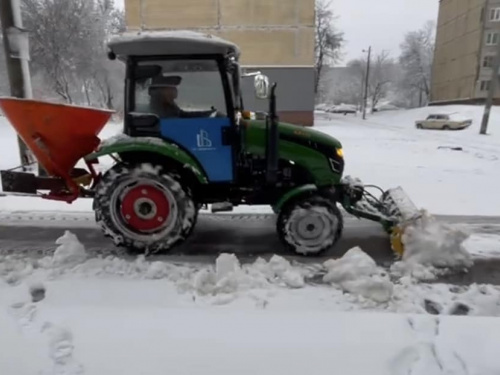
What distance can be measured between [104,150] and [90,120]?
19.1 inches

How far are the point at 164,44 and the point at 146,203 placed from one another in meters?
1.71

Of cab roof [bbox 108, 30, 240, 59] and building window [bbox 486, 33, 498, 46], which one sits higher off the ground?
building window [bbox 486, 33, 498, 46]

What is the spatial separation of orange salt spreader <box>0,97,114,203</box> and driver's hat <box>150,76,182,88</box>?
786 mm

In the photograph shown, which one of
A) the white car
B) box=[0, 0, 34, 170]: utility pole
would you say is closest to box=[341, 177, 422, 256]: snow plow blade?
box=[0, 0, 34, 170]: utility pole

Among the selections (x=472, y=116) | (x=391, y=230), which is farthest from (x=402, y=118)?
(x=391, y=230)

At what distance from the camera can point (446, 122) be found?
28.2m

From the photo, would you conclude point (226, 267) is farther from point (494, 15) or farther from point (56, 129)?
point (494, 15)

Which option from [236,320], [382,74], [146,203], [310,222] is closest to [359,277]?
[310,222]

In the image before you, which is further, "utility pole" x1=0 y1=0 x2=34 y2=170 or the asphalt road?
"utility pole" x1=0 y1=0 x2=34 y2=170

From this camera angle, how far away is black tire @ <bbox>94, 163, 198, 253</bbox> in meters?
4.44

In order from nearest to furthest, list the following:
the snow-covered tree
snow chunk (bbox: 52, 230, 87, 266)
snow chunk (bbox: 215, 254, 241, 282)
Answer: snow chunk (bbox: 215, 254, 241, 282) < snow chunk (bbox: 52, 230, 87, 266) < the snow-covered tree

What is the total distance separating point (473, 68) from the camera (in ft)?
132

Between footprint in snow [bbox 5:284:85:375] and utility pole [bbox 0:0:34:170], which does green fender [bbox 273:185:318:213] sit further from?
utility pole [bbox 0:0:34:170]

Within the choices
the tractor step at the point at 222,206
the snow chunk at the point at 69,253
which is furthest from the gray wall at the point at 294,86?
the snow chunk at the point at 69,253
